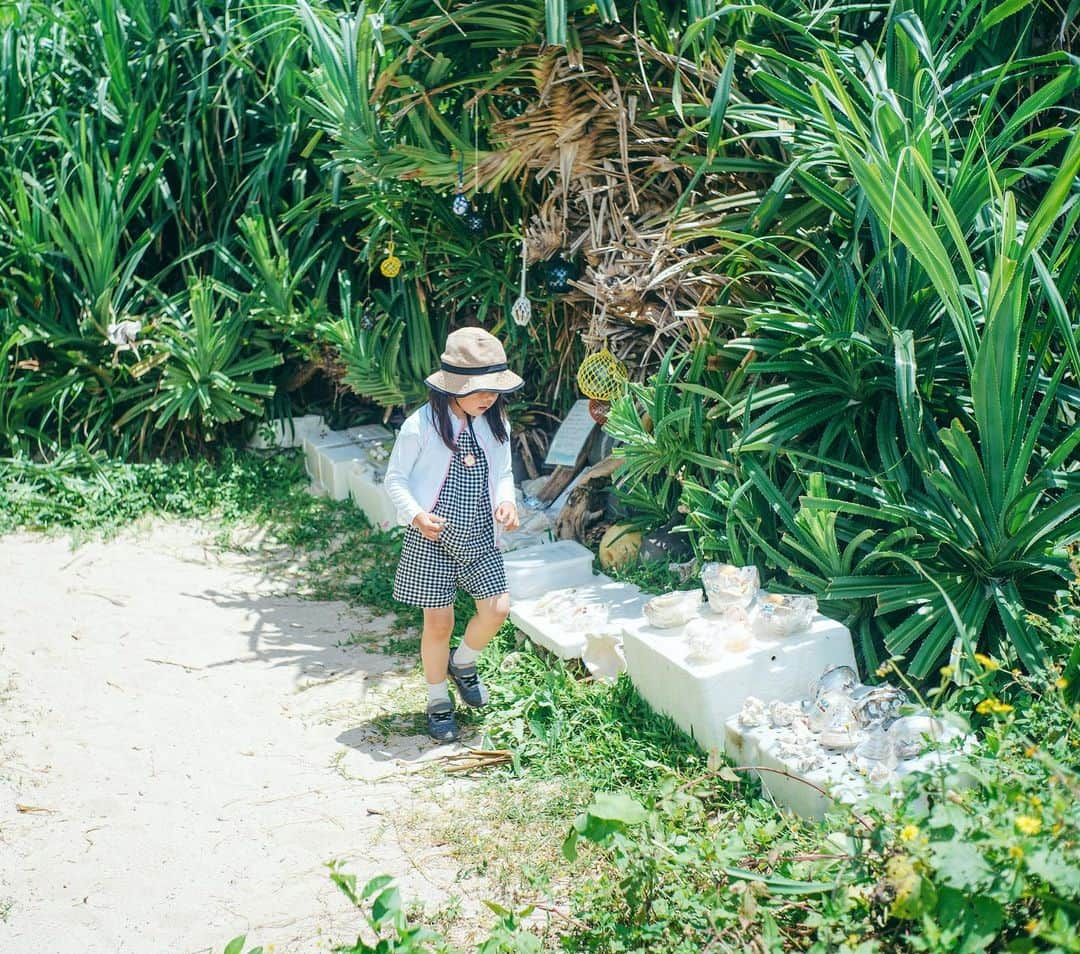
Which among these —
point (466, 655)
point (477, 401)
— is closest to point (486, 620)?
point (466, 655)

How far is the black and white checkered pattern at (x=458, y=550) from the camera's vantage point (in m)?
3.60

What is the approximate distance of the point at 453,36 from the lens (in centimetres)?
445

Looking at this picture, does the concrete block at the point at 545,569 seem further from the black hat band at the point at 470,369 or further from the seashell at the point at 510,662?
the black hat band at the point at 470,369

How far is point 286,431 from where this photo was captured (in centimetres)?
677

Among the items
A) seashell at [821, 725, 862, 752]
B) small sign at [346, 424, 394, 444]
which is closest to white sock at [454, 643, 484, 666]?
seashell at [821, 725, 862, 752]

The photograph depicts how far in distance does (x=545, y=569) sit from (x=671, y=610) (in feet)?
3.25

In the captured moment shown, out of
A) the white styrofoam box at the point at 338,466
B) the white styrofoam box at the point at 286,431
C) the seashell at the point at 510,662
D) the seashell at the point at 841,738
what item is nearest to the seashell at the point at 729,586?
the seashell at the point at 841,738

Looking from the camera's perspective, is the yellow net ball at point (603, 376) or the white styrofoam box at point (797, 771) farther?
the yellow net ball at point (603, 376)

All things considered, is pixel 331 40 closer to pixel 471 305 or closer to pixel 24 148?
pixel 471 305

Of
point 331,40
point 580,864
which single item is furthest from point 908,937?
point 331,40

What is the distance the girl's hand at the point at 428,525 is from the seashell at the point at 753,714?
3.37 ft

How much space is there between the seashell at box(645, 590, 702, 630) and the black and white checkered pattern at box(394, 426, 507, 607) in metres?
0.50

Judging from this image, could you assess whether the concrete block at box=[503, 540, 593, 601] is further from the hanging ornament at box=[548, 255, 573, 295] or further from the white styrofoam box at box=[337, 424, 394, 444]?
the white styrofoam box at box=[337, 424, 394, 444]

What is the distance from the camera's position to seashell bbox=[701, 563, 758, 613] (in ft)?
11.2
